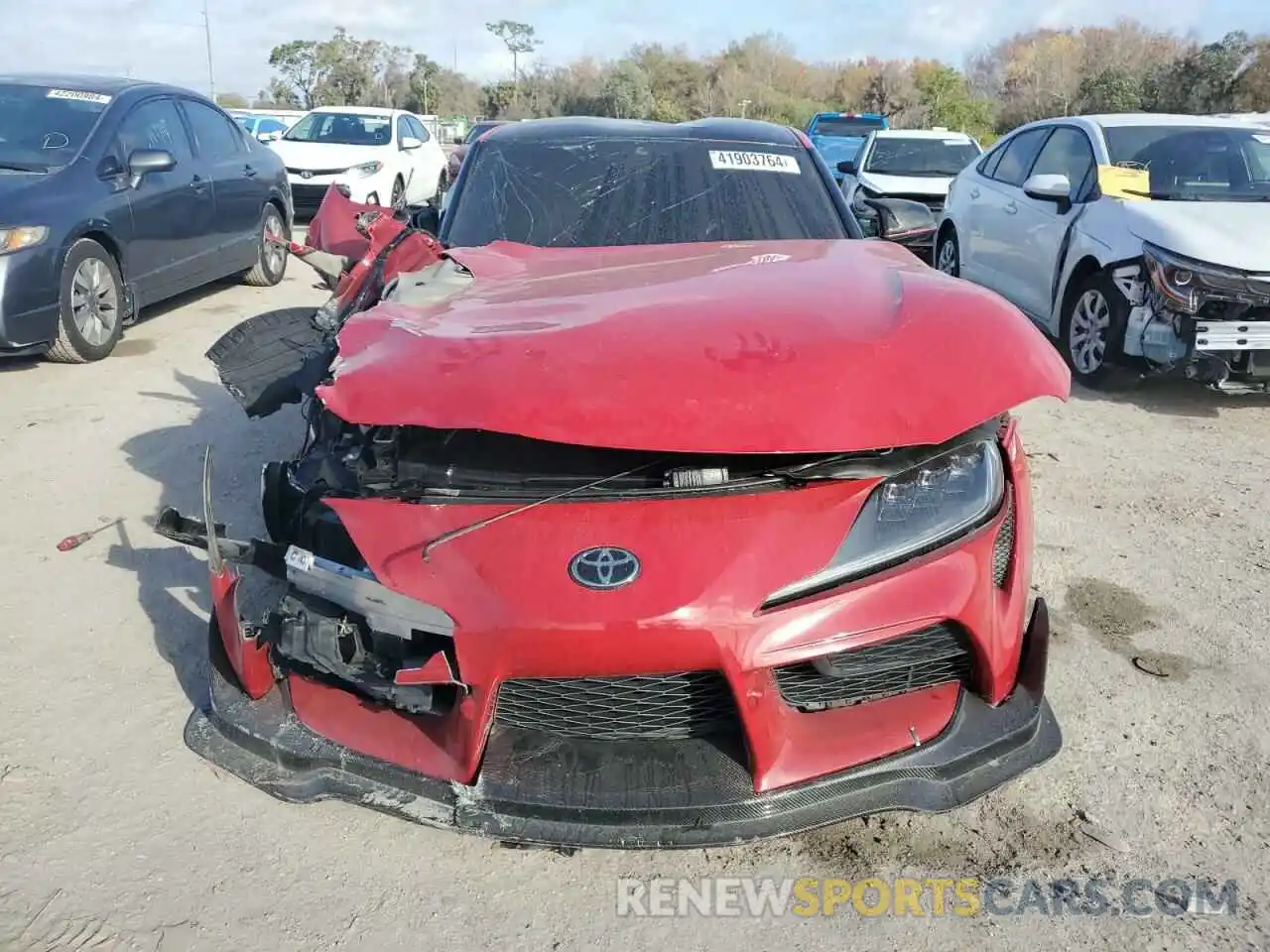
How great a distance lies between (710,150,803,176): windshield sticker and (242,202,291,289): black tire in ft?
19.4

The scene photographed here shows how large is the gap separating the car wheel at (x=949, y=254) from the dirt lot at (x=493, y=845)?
14.3 feet

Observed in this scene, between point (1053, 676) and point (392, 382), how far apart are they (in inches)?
82.8

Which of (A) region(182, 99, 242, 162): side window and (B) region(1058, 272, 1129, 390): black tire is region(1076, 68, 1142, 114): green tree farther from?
(A) region(182, 99, 242, 162): side window

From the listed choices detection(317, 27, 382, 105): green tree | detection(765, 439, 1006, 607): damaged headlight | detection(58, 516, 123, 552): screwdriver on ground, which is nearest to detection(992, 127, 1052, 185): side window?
detection(765, 439, 1006, 607): damaged headlight

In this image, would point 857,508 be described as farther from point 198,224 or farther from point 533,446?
point 198,224

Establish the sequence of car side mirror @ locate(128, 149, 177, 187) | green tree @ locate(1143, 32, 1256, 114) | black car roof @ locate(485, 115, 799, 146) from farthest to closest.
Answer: green tree @ locate(1143, 32, 1256, 114) → car side mirror @ locate(128, 149, 177, 187) → black car roof @ locate(485, 115, 799, 146)

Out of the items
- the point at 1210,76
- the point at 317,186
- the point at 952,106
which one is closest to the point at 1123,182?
the point at 317,186

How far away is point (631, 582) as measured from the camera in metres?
1.99

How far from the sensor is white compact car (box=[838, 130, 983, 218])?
11.2 m

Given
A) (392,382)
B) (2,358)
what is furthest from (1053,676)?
(2,358)

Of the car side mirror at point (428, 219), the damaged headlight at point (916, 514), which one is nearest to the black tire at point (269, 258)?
the car side mirror at point (428, 219)

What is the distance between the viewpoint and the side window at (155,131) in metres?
6.76

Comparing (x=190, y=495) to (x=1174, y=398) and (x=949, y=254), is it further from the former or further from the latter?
(x=949, y=254)

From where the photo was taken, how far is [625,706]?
6.93ft
